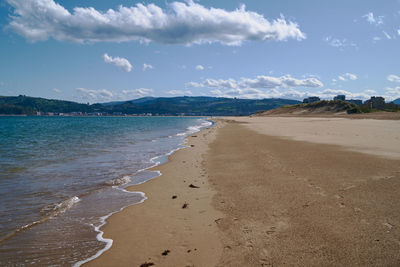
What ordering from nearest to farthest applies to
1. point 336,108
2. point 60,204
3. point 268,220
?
point 268,220 → point 60,204 → point 336,108

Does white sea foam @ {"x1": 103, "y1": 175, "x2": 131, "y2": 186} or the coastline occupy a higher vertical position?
the coastline

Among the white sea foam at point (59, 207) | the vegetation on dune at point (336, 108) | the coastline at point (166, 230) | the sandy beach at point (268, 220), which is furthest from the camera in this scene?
the vegetation on dune at point (336, 108)

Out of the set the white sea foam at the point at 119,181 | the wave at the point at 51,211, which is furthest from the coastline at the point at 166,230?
the wave at the point at 51,211

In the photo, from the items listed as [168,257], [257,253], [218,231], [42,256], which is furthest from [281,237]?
[42,256]

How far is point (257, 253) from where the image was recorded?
409 centimetres

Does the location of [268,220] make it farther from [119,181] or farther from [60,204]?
[119,181]

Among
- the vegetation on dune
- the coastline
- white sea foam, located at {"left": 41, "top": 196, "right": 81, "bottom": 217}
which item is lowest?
white sea foam, located at {"left": 41, "top": 196, "right": 81, "bottom": 217}

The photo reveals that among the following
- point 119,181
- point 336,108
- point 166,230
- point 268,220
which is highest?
point 336,108

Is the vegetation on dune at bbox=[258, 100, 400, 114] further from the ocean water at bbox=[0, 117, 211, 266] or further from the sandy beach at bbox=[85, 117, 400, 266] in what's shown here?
the ocean water at bbox=[0, 117, 211, 266]

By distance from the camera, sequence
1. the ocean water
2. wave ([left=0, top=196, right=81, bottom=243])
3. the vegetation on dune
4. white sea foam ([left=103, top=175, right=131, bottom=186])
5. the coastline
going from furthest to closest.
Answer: the vegetation on dune → white sea foam ([left=103, top=175, right=131, bottom=186]) → wave ([left=0, top=196, right=81, bottom=243]) → the ocean water → the coastline

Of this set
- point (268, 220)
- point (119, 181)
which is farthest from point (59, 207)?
point (268, 220)

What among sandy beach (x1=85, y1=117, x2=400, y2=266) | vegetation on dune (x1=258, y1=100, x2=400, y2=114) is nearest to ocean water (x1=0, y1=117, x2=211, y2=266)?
sandy beach (x1=85, y1=117, x2=400, y2=266)

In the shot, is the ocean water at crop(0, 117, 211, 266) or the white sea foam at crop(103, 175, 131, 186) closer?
the ocean water at crop(0, 117, 211, 266)

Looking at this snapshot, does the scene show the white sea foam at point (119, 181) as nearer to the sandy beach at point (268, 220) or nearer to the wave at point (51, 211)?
the sandy beach at point (268, 220)
